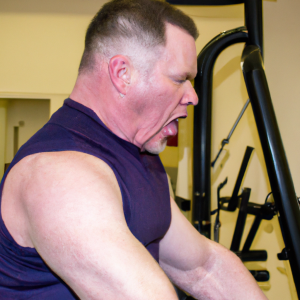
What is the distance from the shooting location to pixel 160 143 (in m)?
0.71

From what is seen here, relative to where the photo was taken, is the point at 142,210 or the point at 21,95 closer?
the point at 142,210

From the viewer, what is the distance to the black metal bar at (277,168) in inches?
36.7

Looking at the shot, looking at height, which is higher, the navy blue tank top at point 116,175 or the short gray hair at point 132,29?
the short gray hair at point 132,29

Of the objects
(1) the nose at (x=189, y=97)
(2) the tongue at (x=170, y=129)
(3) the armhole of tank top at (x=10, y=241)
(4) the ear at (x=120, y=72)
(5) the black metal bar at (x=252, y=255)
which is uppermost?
(4) the ear at (x=120, y=72)

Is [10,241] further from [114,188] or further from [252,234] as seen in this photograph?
[252,234]

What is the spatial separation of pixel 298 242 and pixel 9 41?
6.37 ft

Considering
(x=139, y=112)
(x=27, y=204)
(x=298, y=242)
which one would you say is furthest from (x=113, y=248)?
(x=298, y=242)

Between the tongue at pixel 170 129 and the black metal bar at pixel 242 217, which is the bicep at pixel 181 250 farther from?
the black metal bar at pixel 242 217

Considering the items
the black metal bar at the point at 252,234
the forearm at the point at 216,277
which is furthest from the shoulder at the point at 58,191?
the black metal bar at the point at 252,234

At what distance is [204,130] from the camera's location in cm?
152

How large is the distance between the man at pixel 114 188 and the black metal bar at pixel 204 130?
0.72 metres

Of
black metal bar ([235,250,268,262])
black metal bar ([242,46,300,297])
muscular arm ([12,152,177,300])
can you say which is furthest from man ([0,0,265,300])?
black metal bar ([235,250,268,262])

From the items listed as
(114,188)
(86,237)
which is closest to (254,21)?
(114,188)

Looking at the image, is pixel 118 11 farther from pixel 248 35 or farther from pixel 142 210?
pixel 248 35
